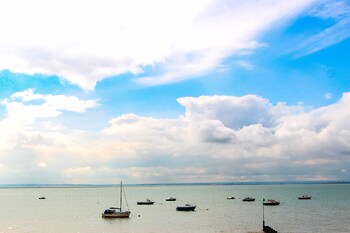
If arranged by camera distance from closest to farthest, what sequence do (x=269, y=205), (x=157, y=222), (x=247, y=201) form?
(x=157, y=222)
(x=269, y=205)
(x=247, y=201)

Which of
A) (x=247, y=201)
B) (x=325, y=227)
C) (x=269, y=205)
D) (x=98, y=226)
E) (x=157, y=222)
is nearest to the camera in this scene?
(x=325, y=227)

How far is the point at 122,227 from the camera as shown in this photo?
301 ft

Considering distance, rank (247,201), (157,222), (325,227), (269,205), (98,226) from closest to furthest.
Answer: (325,227), (98,226), (157,222), (269,205), (247,201)

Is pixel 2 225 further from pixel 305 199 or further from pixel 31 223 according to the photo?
pixel 305 199

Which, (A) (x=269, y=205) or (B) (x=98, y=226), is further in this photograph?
(A) (x=269, y=205)

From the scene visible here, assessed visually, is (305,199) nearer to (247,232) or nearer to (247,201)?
(247,201)

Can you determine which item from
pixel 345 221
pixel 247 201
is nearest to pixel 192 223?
pixel 345 221

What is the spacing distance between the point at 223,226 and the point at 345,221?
31295 millimetres

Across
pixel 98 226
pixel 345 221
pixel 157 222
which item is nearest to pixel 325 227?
pixel 345 221

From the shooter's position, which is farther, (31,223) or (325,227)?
(31,223)

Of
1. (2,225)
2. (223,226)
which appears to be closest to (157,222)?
(223,226)

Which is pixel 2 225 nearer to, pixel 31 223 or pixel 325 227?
pixel 31 223

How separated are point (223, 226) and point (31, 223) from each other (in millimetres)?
47534

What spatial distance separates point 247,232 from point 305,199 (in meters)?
130
